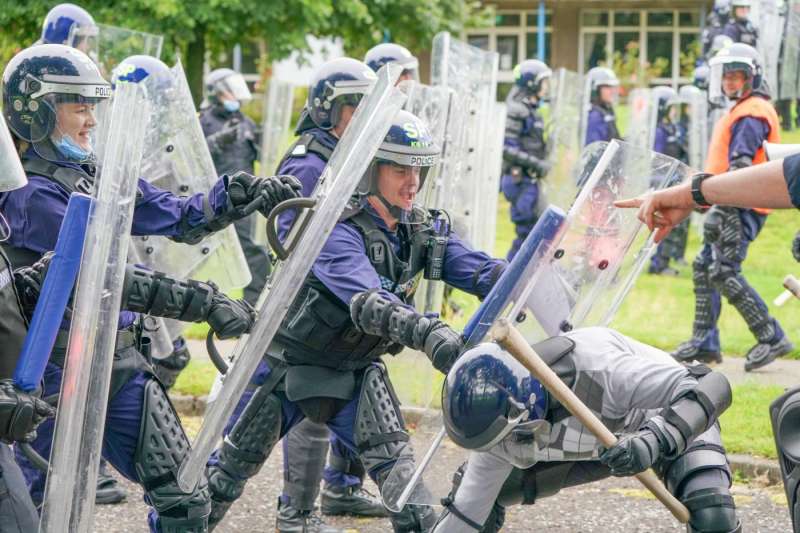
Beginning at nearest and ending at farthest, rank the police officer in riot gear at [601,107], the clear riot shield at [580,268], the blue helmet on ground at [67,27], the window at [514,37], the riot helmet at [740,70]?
the clear riot shield at [580,268]
the blue helmet on ground at [67,27]
the riot helmet at [740,70]
the police officer in riot gear at [601,107]
the window at [514,37]

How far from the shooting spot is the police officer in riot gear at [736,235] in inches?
335

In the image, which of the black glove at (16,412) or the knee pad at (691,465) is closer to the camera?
the black glove at (16,412)

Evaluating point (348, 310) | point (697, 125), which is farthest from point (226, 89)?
point (348, 310)

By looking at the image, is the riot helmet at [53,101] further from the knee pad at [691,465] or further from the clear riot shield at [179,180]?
the knee pad at [691,465]

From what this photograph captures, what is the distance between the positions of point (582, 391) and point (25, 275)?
170 cm

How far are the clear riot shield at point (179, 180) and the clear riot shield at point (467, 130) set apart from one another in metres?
2.00

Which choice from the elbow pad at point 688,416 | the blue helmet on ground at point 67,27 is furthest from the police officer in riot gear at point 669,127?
the elbow pad at point 688,416

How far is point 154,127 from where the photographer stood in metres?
6.52

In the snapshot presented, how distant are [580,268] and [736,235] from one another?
3.79 meters

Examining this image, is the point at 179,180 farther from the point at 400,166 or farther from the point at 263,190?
the point at 263,190

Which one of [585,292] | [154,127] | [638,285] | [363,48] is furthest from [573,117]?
[585,292]

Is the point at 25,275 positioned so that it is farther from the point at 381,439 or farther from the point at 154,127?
the point at 154,127

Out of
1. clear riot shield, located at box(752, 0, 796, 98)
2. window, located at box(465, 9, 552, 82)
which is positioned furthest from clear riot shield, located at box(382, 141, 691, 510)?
window, located at box(465, 9, 552, 82)

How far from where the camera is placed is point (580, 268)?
4.99 m
